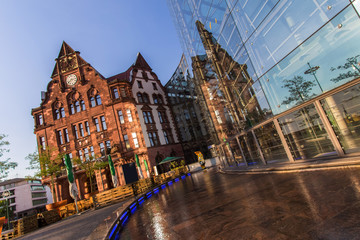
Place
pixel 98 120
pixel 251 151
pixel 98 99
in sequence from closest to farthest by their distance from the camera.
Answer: pixel 251 151 < pixel 98 120 < pixel 98 99

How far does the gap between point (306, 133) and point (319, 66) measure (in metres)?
3.44

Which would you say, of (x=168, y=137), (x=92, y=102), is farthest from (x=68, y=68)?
(x=168, y=137)

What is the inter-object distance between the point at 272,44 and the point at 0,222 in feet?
43.9

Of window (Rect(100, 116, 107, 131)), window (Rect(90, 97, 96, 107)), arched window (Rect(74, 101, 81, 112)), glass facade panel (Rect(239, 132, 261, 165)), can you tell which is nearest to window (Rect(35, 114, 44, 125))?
arched window (Rect(74, 101, 81, 112))

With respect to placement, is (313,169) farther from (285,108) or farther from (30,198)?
(30,198)

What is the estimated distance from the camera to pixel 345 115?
6500 mm

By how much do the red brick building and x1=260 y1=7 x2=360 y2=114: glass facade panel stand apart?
2210 centimetres

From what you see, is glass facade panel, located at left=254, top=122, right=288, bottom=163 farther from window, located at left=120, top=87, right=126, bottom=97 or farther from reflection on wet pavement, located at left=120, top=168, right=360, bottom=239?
window, located at left=120, top=87, right=126, bottom=97

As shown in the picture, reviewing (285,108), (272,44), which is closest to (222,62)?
(272,44)

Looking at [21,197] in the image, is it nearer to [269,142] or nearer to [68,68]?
[68,68]

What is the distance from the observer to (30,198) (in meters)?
72.6

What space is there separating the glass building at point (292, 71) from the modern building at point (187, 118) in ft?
73.8

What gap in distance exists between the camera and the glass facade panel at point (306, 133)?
7.52 meters

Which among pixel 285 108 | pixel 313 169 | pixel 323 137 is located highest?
pixel 285 108
